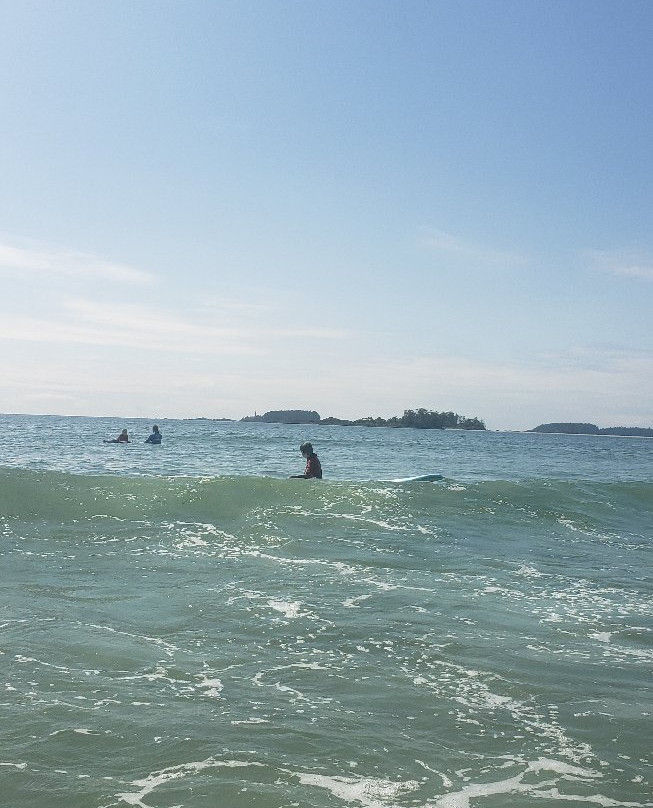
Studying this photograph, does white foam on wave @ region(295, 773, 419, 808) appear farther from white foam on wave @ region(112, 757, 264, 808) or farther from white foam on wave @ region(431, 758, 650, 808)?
white foam on wave @ region(112, 757, 264, 808)

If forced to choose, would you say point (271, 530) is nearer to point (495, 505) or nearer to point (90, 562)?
point (90, 562)

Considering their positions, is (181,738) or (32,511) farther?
(32,511)

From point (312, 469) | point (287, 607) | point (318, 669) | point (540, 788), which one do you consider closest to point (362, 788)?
point (540, 788)

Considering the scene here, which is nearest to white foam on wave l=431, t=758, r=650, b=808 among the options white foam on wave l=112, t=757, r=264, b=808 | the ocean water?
the ocean water

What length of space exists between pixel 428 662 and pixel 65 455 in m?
39.6

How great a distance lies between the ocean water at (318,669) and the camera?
4.61m

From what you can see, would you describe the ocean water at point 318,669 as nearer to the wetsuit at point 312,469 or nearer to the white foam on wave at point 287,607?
the white foam on wave at point 287,607

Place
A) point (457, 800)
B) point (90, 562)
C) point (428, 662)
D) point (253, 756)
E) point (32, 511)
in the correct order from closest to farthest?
point (457, 800)
point (253, 756)
point (428, 662)
point (90, 562)
point (32, 511)

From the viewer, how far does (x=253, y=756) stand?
491 centimetres

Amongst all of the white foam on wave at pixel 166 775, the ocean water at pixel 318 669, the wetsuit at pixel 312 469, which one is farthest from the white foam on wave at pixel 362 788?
the wetsuit at pixel 312 469

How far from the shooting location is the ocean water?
15.1 ft

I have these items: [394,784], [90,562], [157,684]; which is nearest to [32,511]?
[90,562]

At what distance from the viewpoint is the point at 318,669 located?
6.73 metres

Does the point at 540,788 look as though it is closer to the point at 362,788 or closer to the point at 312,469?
the point at 362,788
